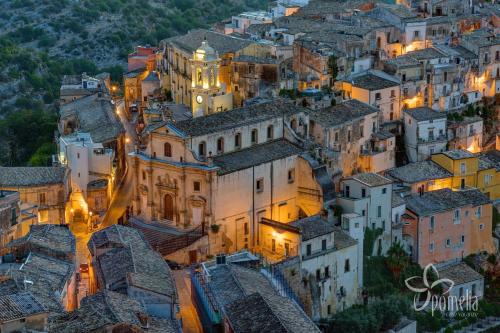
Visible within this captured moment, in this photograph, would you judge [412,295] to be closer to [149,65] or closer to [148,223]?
[148,223]

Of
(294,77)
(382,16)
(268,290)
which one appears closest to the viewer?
(268,290)

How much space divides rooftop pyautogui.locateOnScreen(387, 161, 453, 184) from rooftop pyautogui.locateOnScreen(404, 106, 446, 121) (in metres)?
3.07

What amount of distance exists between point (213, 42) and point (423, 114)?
39.8 ft

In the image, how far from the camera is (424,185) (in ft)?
185

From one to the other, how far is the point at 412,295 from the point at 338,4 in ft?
101

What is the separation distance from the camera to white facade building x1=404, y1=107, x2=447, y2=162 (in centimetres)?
5969

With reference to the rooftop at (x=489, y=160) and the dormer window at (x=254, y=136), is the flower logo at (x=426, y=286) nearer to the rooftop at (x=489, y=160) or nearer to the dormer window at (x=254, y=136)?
the rooftop at (x=489, y=160)

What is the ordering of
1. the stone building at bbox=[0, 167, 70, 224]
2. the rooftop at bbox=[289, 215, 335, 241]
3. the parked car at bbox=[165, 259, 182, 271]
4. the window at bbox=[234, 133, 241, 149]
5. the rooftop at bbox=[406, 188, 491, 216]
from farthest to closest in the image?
the rooftop at bbox=[406, 188, 491, 216] < the stone building at bbox=[0, 167, 70, 224] < the window at bbox=[234, 133, 241, 149] < the parked car at bbox=[165, 259, 182, 271] < the rooftop at bbox=[289, 215, 335, 241]

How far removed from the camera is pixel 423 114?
60562mm

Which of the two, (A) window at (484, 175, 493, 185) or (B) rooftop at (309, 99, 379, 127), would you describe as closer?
(B) rooftop at (309, 99, 379, 127)

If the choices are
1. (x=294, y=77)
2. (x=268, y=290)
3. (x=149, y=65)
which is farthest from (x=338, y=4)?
(x=268, y=290)

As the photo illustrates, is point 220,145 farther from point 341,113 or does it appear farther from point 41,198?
point 41,198

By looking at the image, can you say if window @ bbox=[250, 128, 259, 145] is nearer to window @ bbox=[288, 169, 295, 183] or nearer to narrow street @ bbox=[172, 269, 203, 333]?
window @ bbox=[288, 169, 295, 183]

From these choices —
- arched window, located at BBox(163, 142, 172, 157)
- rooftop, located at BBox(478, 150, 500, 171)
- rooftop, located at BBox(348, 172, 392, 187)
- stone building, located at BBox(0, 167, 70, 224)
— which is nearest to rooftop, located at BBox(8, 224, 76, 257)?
stone building, located at BBox(0, 167, 70, 224)
